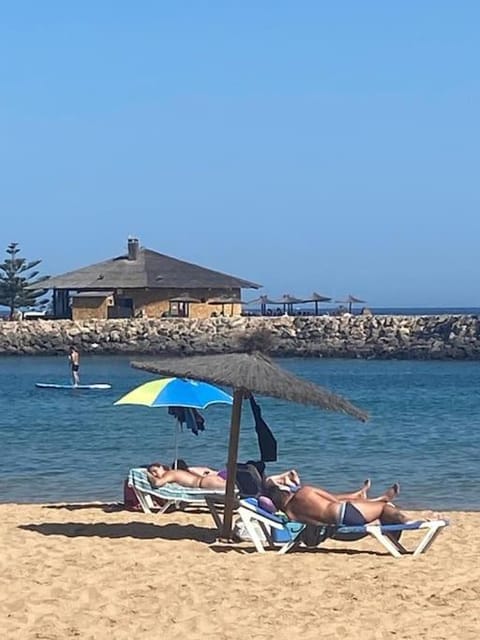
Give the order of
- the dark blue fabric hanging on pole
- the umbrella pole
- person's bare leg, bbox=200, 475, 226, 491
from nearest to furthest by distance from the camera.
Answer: the umbrella pole < the dark blue fabric hanging on pole < person's bare leg, bbox=200, 475, 226, 491

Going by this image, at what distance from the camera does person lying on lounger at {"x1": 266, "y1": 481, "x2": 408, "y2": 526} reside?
388 inches

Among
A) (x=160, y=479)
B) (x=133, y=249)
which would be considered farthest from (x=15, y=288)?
(x=160, y=479)

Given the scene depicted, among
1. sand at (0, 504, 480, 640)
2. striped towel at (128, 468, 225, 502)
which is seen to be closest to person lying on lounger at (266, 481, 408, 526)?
sand at (0, 504, 480, 640)

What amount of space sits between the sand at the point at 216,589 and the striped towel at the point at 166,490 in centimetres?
55

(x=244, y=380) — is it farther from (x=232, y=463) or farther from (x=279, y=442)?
(x=279, y=442)

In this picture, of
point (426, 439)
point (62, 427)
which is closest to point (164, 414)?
point (62, 427)

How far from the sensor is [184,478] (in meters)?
12.3

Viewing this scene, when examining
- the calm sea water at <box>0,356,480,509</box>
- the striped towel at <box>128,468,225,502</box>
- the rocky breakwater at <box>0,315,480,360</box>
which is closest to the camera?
the striped towel at <box>128,468,225,502</box>

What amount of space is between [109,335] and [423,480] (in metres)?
42.5

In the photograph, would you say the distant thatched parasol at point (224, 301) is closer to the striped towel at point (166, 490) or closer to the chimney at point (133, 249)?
the chimney at point (133, 249)

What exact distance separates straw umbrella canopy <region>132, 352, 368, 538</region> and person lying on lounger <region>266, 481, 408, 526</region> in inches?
26.2

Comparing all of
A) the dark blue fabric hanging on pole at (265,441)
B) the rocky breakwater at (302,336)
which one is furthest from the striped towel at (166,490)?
the rocky breakwater at (302,336)

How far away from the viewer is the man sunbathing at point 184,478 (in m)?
12.1

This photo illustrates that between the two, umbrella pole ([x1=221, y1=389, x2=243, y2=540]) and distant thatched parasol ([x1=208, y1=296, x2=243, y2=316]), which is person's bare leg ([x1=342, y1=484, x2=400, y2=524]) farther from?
distant thatched parasol ([x1=208, y1=296, x2=243, y2=316])
